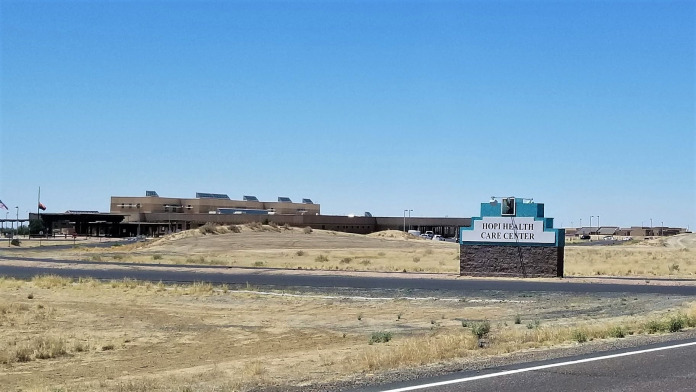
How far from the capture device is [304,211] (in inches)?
6383

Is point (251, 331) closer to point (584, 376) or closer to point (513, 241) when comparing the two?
point (584, 376)

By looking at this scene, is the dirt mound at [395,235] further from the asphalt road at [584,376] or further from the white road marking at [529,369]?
the asphalt road at [584,376]

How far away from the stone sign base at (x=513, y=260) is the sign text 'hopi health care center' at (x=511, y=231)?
47 centimetres

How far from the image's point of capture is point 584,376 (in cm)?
1212

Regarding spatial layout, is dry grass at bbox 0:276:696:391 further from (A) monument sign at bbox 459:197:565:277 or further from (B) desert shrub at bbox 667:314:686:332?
(A) monument sign at bbox 459:197:565:277

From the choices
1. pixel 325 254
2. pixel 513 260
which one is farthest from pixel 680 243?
pixel 513 260

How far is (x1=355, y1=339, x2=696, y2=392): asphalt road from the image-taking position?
1124 cm

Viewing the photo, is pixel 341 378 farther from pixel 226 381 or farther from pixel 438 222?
pixel 438 222

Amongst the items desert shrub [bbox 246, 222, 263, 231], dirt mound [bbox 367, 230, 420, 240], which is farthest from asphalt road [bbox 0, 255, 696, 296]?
dirt mound [bbox 367, 230, 420, 240]

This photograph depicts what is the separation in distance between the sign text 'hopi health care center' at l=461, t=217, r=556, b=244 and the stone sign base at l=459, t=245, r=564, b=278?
47 centimetres

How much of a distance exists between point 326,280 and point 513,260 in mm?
10463

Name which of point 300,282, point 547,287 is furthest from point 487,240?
point 300,282

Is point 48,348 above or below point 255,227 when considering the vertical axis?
below

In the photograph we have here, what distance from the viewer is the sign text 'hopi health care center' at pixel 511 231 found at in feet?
153
